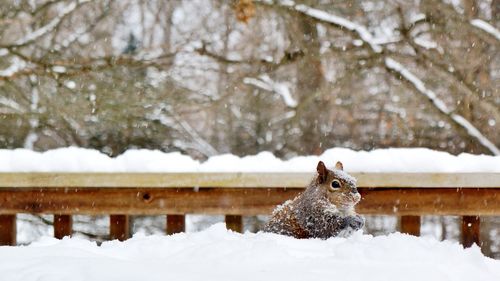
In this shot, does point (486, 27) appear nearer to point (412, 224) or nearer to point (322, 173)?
point (412, 224)

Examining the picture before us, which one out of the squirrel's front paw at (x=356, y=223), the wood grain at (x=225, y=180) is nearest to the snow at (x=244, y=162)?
the wood grain at (x=225, y=180)

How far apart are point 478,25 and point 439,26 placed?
0.29 m

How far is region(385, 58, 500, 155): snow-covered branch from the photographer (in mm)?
5188

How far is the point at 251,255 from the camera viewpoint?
4.17ft

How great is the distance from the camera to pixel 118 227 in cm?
263

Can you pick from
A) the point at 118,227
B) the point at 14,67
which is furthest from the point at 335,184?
the point at 14,67

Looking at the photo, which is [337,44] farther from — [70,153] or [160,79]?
[70,153]

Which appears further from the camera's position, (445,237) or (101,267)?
(445,237)

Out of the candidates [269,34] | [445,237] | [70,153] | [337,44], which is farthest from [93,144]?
[445,237]

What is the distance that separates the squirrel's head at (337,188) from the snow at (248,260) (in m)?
0.31

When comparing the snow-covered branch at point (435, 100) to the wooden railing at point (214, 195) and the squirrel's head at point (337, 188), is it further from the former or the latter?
the squirrel's head at point (337, 188)

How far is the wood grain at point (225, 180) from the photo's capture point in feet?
7.92

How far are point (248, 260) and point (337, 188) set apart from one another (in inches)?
26.6

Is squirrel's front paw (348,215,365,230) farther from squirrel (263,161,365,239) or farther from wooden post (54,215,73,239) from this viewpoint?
wooden post (54,215,73,239)
